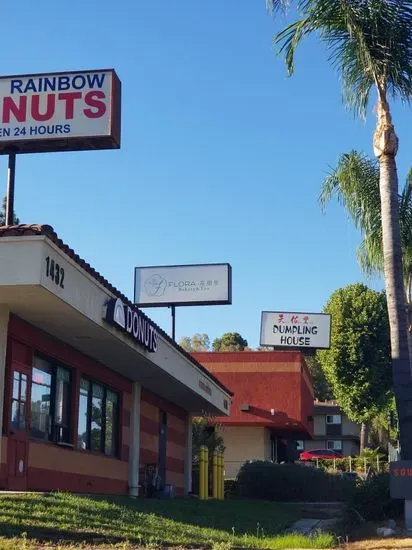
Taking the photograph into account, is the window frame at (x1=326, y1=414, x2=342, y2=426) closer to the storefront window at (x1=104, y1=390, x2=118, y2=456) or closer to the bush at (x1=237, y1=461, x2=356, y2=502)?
the bush at (x1=237, y1=461, x2=356, y2=502)

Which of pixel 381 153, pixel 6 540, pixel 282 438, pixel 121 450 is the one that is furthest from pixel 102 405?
pixel 282 438

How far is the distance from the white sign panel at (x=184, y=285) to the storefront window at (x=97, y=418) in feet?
73.4

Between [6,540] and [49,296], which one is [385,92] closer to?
[49,296]

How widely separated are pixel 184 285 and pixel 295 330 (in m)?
10.7

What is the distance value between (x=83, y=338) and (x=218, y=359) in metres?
25.9

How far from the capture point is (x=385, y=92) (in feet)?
59.7

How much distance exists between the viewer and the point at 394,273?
55.8 ft

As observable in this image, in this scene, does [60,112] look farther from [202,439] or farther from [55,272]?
[202,439]

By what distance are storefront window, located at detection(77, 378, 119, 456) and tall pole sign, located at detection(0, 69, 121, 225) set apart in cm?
584

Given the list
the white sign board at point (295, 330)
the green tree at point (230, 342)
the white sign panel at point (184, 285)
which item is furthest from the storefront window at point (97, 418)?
the green tree at point (230, 342)

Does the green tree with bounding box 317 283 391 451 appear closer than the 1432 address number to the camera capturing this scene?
No

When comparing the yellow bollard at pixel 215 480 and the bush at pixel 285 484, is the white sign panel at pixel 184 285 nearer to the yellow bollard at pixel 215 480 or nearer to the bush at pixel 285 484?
the bush at pixel 285 484

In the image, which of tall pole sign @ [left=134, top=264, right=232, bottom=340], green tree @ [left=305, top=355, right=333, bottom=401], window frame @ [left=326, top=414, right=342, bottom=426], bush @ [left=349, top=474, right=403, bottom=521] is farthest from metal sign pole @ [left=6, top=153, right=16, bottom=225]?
green tree @ [left=305, top=355, right=333, bottom=401]

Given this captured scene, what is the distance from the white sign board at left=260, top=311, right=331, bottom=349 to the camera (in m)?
52.7
